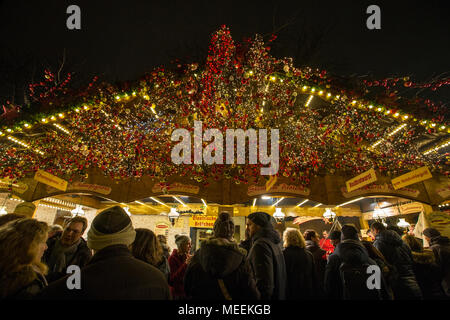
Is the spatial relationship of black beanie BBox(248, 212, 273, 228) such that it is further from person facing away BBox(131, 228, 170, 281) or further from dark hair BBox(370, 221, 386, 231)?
dark hair BBox(370, 221, 386, 231)

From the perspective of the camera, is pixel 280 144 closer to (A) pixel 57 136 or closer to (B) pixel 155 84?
(B) pixel 155 84

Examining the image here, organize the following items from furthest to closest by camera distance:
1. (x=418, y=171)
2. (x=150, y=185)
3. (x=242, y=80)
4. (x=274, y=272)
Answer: (x=150, y=185) → (x=242, y=80) → (x=418, y=171) → (x=274, y=272)

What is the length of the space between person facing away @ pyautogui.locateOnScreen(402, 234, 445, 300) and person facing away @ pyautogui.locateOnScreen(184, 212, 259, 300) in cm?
357

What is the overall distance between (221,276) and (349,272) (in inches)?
74.4

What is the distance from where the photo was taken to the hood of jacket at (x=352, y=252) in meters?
2.68

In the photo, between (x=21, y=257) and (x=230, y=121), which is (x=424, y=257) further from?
(x=21, y=257)

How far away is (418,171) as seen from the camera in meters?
4.38

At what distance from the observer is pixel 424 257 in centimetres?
358

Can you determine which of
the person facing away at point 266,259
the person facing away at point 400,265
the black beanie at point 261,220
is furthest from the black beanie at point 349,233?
the black beanie at point 261,220

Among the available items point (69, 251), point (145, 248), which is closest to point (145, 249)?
point (145, 248)
